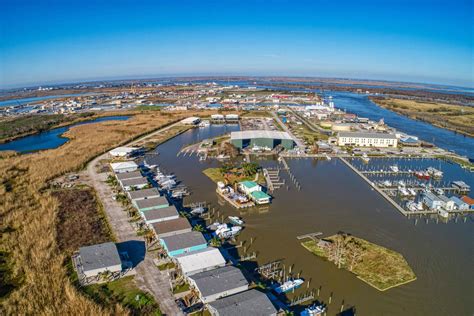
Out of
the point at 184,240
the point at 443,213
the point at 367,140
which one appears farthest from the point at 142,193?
the point at 367,140

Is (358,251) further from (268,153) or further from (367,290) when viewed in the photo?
(268,153)

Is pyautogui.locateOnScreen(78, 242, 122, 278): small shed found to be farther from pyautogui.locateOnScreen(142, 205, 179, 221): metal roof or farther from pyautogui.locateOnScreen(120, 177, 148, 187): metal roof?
pyautogui.locateOnScreen(120, 177, 148, 187): metal roof

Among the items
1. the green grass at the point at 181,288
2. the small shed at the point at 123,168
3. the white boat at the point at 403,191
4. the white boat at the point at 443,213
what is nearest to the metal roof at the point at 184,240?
the green grass at the point at 181,288

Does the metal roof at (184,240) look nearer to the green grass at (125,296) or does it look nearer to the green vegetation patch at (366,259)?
the green grass at (125,296)

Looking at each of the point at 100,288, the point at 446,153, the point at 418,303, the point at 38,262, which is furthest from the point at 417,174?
the point at 38,262

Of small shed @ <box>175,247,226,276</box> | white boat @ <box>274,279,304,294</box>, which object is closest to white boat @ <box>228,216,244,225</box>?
small shed @ <box>175,247,226,276</box>

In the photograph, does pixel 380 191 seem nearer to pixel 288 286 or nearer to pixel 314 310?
pixel 288 286
